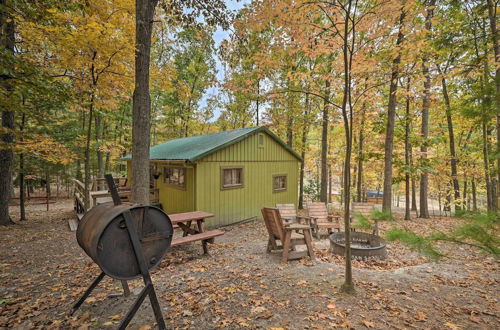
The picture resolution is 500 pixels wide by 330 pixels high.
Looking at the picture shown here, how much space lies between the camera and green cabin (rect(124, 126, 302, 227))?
338 inches

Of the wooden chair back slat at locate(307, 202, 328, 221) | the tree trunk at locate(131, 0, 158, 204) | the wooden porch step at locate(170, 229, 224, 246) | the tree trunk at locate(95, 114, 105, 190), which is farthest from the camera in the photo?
the tree trunk at locate(95, 114, 105, 190)

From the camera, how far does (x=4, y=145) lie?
7113mm

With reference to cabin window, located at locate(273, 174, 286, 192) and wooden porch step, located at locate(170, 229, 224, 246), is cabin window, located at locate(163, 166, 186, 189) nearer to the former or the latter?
wooden porch step, located at locate(170, 229, 224, 246)

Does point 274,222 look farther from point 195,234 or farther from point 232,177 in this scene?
point 232,177

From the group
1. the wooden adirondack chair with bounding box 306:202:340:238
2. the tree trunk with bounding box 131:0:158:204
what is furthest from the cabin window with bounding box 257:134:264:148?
the tree trunk with bounding box 131:0:158:204

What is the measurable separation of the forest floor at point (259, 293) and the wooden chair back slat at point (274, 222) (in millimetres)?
545

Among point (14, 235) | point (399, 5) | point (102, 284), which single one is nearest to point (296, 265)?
point (102, 284)

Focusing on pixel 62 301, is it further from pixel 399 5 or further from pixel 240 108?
pixel 240 108

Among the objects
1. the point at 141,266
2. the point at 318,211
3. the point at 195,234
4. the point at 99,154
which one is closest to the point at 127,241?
the point at 141,266

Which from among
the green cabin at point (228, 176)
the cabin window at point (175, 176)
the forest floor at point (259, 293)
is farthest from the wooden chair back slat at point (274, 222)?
the cabin window at point (175, 176)

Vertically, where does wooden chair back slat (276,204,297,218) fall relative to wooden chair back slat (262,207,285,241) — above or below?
below

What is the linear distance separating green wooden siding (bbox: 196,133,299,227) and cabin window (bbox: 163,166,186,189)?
3.55ft

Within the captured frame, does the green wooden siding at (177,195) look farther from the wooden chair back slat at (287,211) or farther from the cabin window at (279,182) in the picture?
the cabin window at (279,182)

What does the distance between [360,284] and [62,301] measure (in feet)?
15.2
